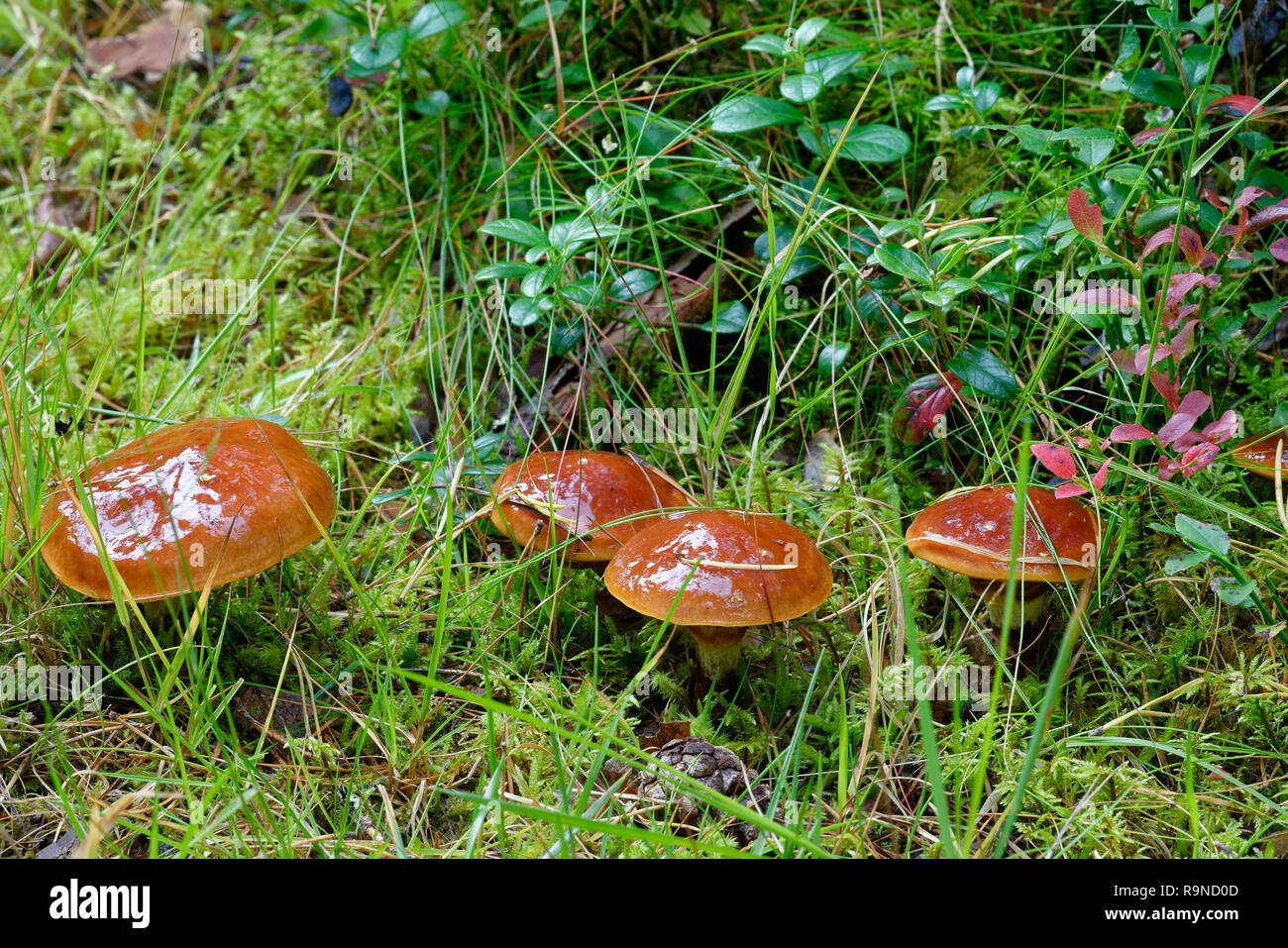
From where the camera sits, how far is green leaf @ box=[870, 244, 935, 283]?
2.47m

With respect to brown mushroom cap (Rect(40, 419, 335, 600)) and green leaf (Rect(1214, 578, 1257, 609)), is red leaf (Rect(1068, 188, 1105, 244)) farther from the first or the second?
brown mushroom cap (Rect(40, 419, 335, 600))

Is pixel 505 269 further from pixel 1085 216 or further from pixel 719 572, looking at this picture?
pixel 1085 216

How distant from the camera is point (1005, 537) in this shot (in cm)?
222

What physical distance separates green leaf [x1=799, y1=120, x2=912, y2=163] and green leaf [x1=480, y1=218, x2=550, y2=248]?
95cm

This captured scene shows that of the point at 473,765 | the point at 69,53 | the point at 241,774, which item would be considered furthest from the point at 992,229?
the point at 69,53

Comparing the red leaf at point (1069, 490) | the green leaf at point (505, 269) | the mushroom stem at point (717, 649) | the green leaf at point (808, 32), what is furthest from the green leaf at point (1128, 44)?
the mushroom stem at point (717, 649)

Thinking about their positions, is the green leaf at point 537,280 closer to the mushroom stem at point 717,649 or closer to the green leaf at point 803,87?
the green leaf at point 803,87

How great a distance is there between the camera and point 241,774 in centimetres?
218

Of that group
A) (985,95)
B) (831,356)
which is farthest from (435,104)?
(985,95)

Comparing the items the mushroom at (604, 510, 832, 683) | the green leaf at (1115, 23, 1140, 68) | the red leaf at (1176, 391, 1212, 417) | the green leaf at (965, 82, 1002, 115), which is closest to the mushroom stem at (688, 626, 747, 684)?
the mushroom at (604, 510, 832, 683)

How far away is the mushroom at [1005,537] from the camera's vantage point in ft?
7.22

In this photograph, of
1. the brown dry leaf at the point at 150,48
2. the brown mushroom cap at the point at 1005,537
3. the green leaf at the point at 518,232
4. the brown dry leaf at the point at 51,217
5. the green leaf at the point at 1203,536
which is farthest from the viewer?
the brown dry leaf at the point at 150,48

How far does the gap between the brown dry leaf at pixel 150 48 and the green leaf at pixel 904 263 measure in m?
4.24
